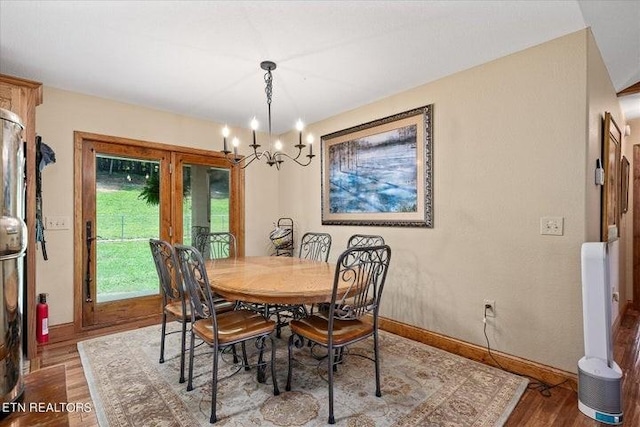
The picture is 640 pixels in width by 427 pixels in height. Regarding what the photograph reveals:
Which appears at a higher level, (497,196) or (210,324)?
(497,196)

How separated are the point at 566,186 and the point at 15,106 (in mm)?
3999

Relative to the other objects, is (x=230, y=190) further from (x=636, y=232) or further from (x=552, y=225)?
(x=636, y=232)

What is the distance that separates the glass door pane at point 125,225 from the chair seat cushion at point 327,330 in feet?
7.77

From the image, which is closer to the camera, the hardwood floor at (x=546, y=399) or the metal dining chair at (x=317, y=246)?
the hardwood floor at (x=546, y=399)

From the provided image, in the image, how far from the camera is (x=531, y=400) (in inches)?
78.1

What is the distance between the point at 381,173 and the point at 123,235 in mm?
2876

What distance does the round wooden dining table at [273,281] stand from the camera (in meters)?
1.86

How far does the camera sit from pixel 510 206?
2.40 metres

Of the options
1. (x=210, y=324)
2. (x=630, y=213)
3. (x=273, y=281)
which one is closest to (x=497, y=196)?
(x=273, y=281)

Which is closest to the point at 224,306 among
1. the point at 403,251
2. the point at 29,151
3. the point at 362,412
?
the point at 362,412

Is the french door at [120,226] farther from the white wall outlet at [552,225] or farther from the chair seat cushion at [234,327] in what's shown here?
the white wall outlet at [552,225]

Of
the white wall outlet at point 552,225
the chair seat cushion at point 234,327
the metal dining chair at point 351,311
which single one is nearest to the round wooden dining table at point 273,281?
the metal dining chair at point 351,311

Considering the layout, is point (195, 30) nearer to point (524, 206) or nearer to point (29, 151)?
point (29, 151)

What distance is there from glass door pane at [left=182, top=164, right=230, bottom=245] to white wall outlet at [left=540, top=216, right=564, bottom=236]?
137 inches
